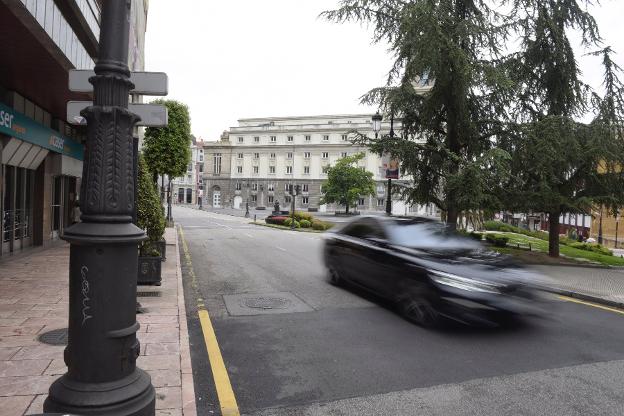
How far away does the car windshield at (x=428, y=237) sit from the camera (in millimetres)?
7527

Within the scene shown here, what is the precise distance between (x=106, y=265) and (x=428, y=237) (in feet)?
19.7

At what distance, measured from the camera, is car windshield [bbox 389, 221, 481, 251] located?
296 inches

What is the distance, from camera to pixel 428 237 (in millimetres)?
7766

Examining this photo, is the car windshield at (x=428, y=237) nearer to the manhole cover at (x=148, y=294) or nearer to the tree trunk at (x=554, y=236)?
the manhole cover at (x=148, y=294)

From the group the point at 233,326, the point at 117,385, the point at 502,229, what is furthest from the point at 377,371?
the point at 502,229

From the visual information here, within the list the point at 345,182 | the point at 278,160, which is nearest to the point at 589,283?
the point at 345,182

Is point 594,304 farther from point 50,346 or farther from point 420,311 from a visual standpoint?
point 50,346

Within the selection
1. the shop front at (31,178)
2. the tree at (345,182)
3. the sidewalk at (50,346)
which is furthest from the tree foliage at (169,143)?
the tree at (345,182)

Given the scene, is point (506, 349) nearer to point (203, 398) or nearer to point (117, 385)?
point (203, 398)

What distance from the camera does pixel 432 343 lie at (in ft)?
19.7

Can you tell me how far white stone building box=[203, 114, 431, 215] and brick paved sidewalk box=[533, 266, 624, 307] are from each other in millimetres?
77042

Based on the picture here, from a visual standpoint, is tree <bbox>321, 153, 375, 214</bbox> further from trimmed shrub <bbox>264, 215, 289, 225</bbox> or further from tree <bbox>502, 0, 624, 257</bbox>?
tree <bbox>502, 0, 624, 257</bbox>

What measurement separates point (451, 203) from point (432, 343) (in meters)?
11.1

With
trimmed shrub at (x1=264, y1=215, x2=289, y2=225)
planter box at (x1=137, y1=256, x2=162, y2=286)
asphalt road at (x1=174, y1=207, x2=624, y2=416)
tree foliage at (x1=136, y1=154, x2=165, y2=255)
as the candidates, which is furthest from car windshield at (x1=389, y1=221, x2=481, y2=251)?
trimmed shrub at (x1=264, y1=215, x2=289, y2=225)
